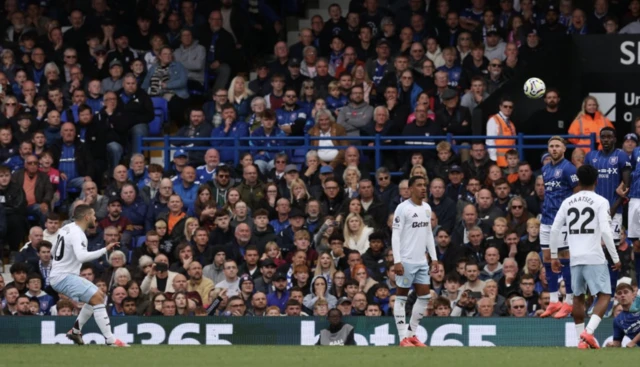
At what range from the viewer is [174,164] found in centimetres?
2508

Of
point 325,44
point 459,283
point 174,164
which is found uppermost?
point 325,44

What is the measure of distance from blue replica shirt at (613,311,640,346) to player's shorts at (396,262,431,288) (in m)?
2.32

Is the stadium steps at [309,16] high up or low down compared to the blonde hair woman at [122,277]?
up

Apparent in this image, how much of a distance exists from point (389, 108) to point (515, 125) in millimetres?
1966

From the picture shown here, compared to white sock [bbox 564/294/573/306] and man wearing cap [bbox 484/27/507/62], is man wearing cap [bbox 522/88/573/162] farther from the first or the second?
white sock [bbox 564/294/573/306]

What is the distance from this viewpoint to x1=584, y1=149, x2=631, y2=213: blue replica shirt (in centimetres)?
1930

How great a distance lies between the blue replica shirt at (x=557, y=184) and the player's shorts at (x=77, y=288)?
206 inches

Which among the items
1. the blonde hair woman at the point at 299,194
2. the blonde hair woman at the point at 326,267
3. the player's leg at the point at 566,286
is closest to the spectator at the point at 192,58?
the blonde hair woman at the point at 299,194

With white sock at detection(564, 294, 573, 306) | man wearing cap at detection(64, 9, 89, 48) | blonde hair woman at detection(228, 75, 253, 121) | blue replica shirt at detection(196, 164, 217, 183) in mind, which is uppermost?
man wearing cap at detection(64, 9, 89, 48)

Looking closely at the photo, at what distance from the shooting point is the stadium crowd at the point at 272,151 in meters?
21.7

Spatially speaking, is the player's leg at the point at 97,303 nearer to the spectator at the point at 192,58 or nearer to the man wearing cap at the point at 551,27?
the spectator at the point at 192,58

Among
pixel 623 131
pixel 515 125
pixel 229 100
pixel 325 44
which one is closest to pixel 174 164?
pixel 229 100

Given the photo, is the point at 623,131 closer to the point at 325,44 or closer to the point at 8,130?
the point at 325,44

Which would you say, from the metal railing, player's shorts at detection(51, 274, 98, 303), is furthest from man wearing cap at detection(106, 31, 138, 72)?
player's shorts at detection(51, 274, 98, 303)
